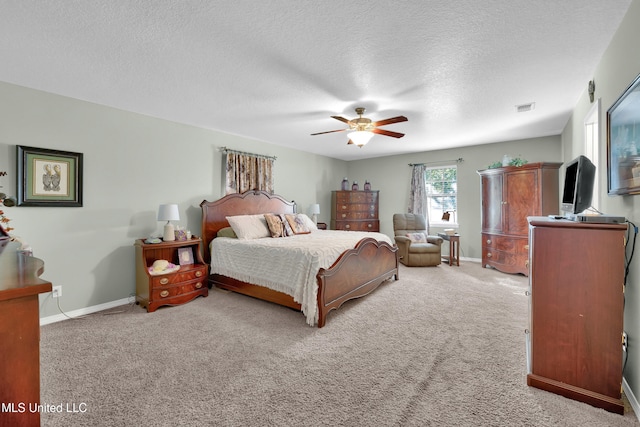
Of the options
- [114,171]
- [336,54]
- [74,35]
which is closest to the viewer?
[74,35]

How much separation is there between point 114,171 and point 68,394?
8.33ft

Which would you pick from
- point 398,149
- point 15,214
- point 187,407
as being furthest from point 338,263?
point 398,149

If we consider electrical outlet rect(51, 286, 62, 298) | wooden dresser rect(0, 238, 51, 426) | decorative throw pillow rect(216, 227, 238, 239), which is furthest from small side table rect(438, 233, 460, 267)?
electrical outlet rect(51, 286, 62, 298)

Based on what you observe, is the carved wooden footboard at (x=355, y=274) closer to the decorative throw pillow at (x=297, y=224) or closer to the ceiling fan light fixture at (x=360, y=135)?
the ceiling fan light fixture at (x=360, y=135)

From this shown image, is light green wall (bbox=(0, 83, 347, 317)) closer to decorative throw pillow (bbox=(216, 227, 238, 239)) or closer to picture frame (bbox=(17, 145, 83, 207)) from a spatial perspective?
picture frame (bbox=(17, 145, 83, 207))

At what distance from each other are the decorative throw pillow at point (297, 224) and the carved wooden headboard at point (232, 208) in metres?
0.52

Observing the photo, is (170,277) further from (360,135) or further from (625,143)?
(625,143)

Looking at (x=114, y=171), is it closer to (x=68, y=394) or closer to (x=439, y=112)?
(x=68, y=394)

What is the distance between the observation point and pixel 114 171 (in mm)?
3484

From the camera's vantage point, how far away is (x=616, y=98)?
200 cm

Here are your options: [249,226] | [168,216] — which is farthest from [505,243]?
[168,216]

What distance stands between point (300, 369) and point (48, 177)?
329cm

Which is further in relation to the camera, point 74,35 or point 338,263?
point 338,263

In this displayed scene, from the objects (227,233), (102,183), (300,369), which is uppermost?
(102,183)
